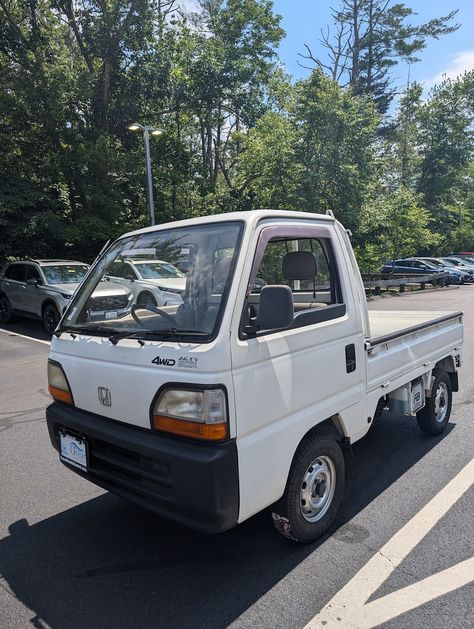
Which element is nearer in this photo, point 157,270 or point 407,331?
point 157,270

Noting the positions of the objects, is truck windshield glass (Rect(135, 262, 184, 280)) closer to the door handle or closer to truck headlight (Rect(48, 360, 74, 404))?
truck headlight (Rect(48, 360, 74, 404))

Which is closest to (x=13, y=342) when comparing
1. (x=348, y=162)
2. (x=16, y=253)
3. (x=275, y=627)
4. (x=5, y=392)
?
(x=5, y=392)

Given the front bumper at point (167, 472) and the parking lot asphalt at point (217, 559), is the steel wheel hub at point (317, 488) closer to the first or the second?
the parking lot asphalt at point (217, 559)

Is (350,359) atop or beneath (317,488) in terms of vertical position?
atop

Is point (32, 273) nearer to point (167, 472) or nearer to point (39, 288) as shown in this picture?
point (39, 288)

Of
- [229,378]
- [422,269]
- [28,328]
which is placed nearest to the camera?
[229,378]

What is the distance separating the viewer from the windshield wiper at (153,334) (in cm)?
248

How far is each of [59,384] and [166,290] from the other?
3.11ft

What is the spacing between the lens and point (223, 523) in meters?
2.27

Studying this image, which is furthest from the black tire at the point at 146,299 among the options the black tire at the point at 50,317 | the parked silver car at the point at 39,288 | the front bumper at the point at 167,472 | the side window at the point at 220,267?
the black tire at the point at 50,317

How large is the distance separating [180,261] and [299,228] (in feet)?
2.61

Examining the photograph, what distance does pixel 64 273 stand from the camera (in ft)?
38.4

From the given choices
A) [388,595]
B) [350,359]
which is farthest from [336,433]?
[388,595]

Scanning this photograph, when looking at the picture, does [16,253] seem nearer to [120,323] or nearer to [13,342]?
[13,342]
